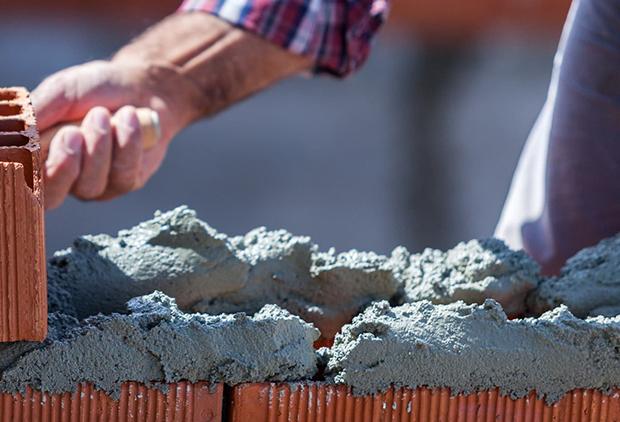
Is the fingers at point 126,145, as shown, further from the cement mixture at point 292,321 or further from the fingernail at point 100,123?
the cement mixture at point 292,321

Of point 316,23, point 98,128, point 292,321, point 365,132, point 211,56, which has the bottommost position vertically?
point 292,321

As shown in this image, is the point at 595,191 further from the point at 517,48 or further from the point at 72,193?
the point at 517,48

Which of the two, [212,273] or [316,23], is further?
[316,23]

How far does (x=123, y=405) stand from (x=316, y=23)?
156 centimetres

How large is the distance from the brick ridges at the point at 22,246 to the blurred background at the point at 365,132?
16.4 feet

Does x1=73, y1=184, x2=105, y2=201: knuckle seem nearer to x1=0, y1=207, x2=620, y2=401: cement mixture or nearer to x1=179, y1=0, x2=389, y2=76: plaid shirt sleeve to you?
x1=0, y1=207, x2=620, y2=401: cement mixture

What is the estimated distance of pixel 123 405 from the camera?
151cm

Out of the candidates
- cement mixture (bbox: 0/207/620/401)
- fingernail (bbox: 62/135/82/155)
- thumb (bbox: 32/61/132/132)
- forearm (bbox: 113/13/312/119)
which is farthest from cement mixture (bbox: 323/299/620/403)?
forearm (bbox: 113/13/312/119)

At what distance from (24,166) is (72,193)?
903mm

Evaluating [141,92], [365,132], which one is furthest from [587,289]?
[365,132]

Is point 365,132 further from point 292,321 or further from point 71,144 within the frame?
point 292,321

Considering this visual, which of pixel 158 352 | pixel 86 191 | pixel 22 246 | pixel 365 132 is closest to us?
pixel 22 246

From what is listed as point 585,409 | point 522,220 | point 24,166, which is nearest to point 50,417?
point 24,166

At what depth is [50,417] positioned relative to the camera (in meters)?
1.49
